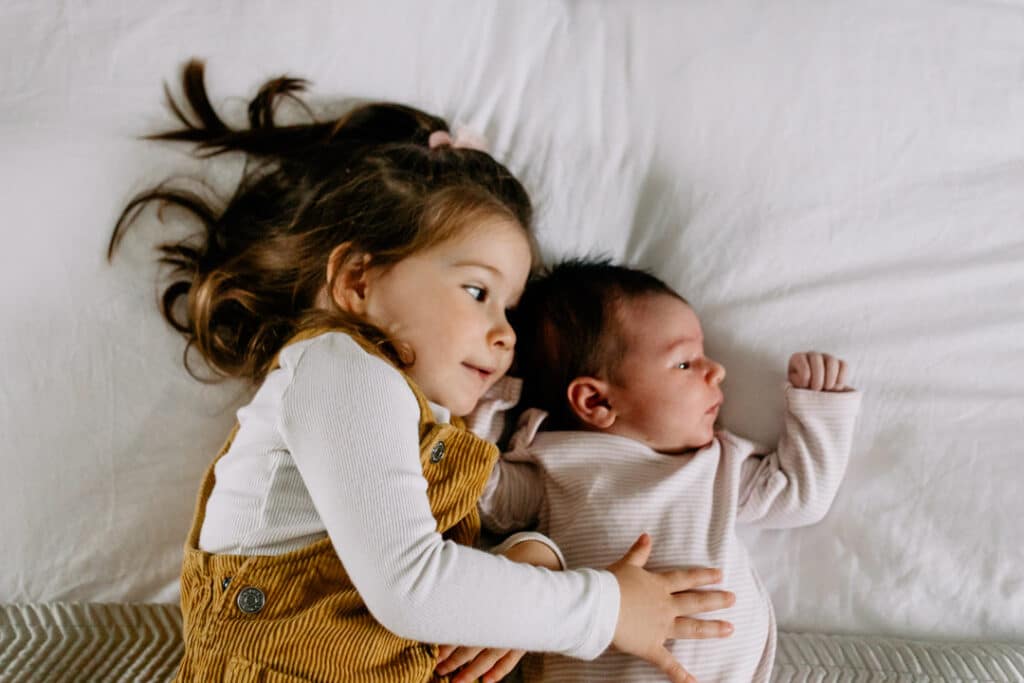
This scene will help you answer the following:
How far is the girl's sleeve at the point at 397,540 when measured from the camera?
2.96 ft

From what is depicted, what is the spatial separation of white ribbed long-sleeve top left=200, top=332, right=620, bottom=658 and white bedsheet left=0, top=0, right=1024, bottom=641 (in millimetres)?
232

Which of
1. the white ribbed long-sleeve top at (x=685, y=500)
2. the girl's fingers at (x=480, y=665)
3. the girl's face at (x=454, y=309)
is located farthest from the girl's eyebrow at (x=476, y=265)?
the girl's fingers at (x=480, y=665)

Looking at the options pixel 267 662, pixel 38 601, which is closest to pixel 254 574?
pixel 267 662

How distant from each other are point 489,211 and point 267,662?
55 centimetres

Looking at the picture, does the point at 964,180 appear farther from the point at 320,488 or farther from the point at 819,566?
the point at 320,488

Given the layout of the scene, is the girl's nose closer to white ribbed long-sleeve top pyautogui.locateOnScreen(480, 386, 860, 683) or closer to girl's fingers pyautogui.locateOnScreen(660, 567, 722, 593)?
white ribbed long-sleeve top pyautogui.locateOnScreen(480, 386, 860, 683)

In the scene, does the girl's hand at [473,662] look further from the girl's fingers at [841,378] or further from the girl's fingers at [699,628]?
the girl's fingers at [841,378]

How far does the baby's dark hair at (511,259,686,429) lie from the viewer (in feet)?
3.77

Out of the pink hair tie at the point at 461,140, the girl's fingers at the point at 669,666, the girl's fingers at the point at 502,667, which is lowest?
the girl's fingers at the point at 502,667

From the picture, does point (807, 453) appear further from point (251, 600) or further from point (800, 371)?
point (251, 600)

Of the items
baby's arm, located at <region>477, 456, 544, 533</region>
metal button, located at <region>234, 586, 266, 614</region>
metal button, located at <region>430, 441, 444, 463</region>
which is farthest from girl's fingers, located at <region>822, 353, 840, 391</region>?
metal button, located at <region>234, 586, 266, 614</region>

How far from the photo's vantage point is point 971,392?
3.74ft

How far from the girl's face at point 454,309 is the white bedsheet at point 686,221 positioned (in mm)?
187

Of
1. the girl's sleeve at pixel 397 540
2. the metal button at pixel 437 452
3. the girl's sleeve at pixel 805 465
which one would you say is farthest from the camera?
the girl's sleeve at pixel 805 465
